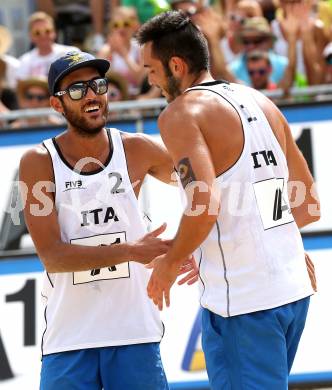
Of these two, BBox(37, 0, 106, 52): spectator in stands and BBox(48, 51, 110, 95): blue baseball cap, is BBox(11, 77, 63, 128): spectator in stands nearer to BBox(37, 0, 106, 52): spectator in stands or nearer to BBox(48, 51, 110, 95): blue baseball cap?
BBox(37, 0, 106, 52): spectator in stands

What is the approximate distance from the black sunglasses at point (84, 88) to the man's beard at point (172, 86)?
496mm

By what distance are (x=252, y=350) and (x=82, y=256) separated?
0.91 meters

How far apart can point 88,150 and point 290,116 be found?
9.51ft

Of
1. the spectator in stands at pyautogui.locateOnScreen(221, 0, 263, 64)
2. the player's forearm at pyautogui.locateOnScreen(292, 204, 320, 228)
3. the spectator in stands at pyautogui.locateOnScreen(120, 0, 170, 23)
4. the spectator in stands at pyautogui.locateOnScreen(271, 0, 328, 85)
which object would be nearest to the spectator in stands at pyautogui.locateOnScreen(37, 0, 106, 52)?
the spectator in stands at pyautogui.locateOnScreen(120, 0, 170, 23)

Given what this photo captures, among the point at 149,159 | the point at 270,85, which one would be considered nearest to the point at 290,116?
the point at 270,85

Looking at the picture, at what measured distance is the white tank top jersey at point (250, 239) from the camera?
4.21 meters

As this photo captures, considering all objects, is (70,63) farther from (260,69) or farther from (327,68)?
(327,68)

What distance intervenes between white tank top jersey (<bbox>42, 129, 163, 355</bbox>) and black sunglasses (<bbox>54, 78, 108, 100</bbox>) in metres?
0.29

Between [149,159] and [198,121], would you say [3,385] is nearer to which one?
[149,159]

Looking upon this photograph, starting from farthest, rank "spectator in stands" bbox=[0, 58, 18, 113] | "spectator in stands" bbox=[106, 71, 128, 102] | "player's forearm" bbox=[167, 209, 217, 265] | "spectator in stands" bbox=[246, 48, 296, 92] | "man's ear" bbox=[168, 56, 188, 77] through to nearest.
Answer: "spectator in stands" bbox=[0, 58, 18, 113] < "spectator in stands" bbox=[106, 71, 128, 102] < "spectator in stands" bbox=[246, 48, 296, 92] < "man's ear" bbox=[168, 56, 188, 77] < "player's forearm" bbox=[167, 209, 217, 265]

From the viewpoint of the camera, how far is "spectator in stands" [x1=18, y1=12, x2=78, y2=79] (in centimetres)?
984

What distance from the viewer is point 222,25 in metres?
9.55

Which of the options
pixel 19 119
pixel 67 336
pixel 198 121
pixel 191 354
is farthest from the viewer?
pixel 19 119

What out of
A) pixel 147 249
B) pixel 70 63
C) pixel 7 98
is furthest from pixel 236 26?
pixel 147 249
